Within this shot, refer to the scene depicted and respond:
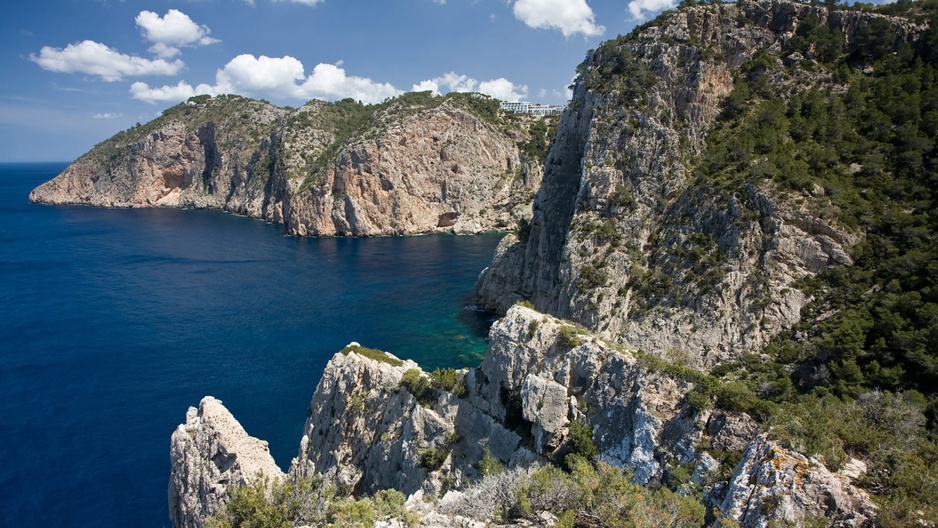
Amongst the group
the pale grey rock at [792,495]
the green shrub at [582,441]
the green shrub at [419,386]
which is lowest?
the green shrub at [419,386]

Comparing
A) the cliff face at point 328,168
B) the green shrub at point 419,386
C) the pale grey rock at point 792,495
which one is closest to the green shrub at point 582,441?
the pale grey rock at point 792,495

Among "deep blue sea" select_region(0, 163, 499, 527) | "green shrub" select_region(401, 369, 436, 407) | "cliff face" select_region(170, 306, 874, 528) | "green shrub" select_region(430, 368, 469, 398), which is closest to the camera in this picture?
"cliff face" select_region(170, 306, 874, 528)

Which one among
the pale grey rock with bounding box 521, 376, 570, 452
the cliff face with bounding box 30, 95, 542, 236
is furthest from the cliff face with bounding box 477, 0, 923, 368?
the cliff face with bounding box 30, 95, 542, 236

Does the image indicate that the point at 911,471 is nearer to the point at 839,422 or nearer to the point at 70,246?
the point at 839,422

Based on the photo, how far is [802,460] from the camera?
10992 mm

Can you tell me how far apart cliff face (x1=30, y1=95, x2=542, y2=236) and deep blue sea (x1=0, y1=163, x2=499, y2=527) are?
1729 cm

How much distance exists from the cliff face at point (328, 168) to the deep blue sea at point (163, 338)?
→ 56.7ft

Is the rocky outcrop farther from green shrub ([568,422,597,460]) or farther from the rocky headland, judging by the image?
green shrub ([568,422,597,460])

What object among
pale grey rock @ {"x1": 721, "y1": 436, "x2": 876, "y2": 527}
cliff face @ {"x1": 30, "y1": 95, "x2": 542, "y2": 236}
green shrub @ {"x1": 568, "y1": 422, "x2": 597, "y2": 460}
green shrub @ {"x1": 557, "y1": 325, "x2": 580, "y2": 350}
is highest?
cliff face @ {"x1": 30, "y1": 95, "x2": 542, "y2": 236}

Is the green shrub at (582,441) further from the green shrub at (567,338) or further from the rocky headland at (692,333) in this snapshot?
the green shrub at (567,338)

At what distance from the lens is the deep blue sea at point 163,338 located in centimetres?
3422

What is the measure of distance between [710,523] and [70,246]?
11982 cm

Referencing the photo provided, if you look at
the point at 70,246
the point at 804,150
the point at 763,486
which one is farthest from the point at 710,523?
the point at 70,246

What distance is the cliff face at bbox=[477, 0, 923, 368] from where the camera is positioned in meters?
34.6
